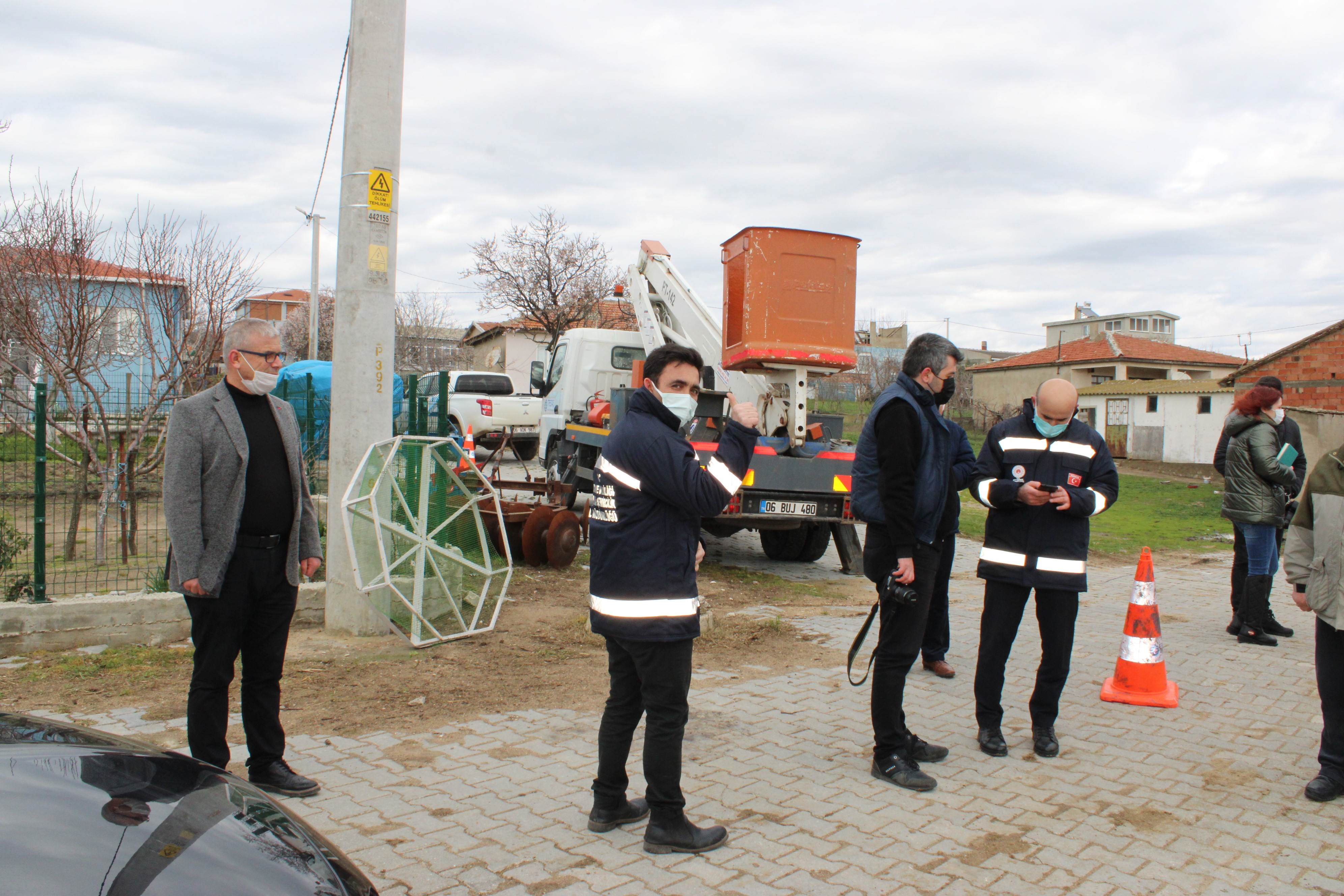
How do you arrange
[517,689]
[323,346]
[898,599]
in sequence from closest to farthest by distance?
1. [898,599]
2. [517,689]
3. [323,346]

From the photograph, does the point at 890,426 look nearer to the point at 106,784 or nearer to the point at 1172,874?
the point at 1172,874

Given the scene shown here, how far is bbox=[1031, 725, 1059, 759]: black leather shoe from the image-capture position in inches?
170

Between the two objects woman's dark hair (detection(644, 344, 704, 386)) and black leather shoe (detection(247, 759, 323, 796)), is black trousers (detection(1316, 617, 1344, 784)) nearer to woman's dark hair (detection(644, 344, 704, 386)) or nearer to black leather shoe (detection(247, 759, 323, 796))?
woman's dark hair (detection(644, 344, 704, 386))

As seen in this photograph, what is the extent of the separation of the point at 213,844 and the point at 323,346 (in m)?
39.1

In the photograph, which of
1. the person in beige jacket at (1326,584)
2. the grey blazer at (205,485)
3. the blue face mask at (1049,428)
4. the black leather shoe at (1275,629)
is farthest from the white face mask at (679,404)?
the black leather shoe at (1275,629)

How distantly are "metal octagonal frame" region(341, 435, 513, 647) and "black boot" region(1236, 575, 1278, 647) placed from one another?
5397 millimetres

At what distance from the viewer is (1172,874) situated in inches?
125

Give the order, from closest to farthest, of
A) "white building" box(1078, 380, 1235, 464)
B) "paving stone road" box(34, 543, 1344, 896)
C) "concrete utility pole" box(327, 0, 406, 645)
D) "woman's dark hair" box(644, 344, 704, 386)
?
"paving stone road" box(34, 543, 1344, 896) < "woman's dark hair" box(644, 344, 704, 386) < "concrete utility pole" box(327, 0, 406, 645) < "white building" box(1078, 380, 1235, 464)

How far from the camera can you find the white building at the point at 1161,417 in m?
30.5

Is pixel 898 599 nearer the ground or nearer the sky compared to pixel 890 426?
nearer the ground

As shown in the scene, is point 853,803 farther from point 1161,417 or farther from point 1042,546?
point 1161,417

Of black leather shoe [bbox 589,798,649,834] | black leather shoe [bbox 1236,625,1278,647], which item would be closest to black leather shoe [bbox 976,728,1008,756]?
black leather shoe [bbox 589,798,649,834]

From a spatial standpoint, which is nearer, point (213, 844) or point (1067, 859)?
point (213, 844)

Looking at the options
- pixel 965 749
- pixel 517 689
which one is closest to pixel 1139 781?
pixel 965 749
